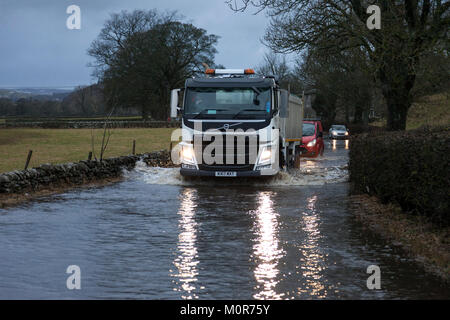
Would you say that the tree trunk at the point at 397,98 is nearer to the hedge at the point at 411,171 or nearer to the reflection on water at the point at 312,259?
the hedge at the point at 411,171

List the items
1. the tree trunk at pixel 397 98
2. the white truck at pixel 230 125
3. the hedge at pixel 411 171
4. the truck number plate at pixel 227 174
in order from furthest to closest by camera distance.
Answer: the tree trunk at pixel 397 98, the truck number plate at pixel 227 174, the white truck at pixel 230 125, the hedge at pixel 411 171

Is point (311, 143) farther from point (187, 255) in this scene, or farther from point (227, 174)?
point (187, 255)

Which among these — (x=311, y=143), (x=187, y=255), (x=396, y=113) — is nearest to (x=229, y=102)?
(x=396, y=113)

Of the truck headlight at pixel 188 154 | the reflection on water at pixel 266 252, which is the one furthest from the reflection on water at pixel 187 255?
the truck headlight at pixel 188 154

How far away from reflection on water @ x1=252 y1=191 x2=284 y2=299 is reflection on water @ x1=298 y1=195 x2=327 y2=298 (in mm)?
326

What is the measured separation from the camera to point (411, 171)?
1064cm

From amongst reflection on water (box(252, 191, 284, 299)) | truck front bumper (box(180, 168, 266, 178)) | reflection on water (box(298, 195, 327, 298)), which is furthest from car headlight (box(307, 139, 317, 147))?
reflection on water (box(298, 195, 327, 298))

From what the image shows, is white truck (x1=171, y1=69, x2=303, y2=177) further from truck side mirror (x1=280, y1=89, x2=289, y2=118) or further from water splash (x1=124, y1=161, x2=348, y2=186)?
water splash (x1=124, y1=161, x2=348, y2=186)

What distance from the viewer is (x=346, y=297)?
6.41 m

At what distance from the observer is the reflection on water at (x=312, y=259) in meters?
6.70

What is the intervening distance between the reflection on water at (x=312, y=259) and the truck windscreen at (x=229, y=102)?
17.9 feet

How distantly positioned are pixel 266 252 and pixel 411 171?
10.9 feet
